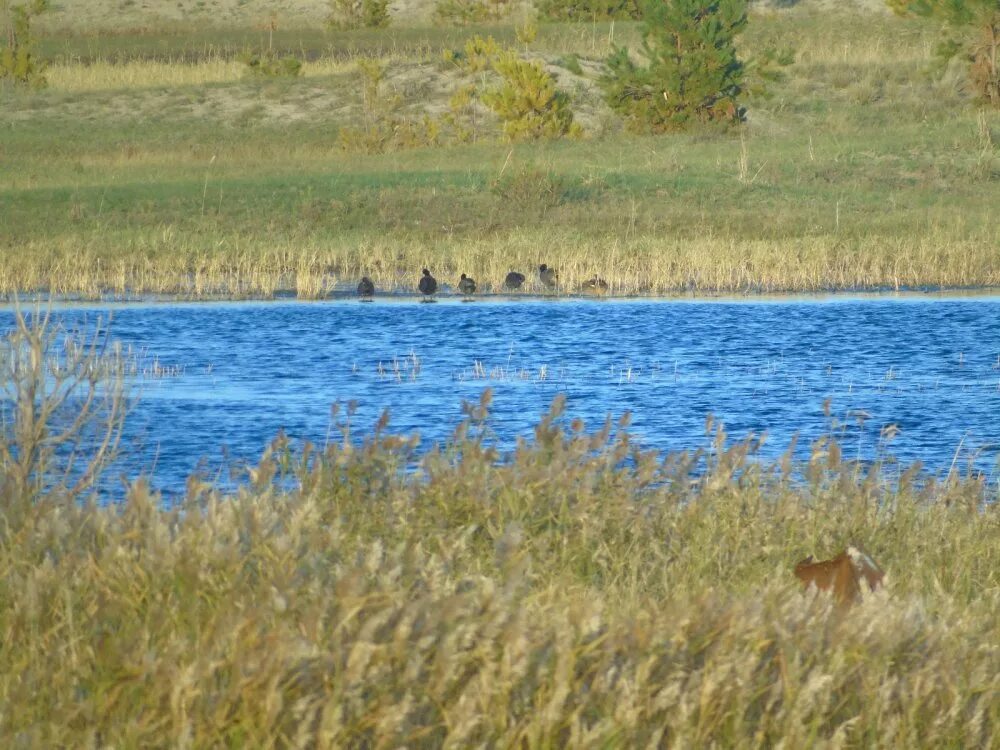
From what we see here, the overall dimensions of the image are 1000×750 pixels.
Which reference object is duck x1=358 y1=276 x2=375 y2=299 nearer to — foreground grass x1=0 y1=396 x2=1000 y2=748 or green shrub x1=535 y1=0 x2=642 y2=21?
foreground grass x1=0 y1=396 x2=1000 y2=748

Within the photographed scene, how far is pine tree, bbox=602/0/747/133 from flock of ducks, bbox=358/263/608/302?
53.7ft

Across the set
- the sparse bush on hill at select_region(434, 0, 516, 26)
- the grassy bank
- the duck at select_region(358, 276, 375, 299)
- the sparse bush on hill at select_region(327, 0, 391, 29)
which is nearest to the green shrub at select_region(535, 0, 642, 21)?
the sparse bush on hill at select_region(434, 0, 516, 26)

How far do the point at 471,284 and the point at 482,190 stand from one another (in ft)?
27.3

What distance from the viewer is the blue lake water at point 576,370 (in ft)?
39.7

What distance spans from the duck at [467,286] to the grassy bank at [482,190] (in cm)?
91

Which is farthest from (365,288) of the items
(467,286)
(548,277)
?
(548,277)

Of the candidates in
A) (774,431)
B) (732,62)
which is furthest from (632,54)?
(774,431)

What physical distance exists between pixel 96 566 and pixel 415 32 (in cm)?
5671

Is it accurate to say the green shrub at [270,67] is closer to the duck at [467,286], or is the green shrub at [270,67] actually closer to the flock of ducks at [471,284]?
the flock of ducks at [471,284]

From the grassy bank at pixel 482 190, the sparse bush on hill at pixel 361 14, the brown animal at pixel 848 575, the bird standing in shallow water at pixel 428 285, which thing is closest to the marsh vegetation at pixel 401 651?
the brown animal at pixel 848 575

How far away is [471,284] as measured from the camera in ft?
69.1

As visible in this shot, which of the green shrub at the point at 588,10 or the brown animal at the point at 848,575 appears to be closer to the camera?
the brown animal at the point at 848,575

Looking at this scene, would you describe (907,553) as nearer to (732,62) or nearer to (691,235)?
(691,235)

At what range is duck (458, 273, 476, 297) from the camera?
2103cm
